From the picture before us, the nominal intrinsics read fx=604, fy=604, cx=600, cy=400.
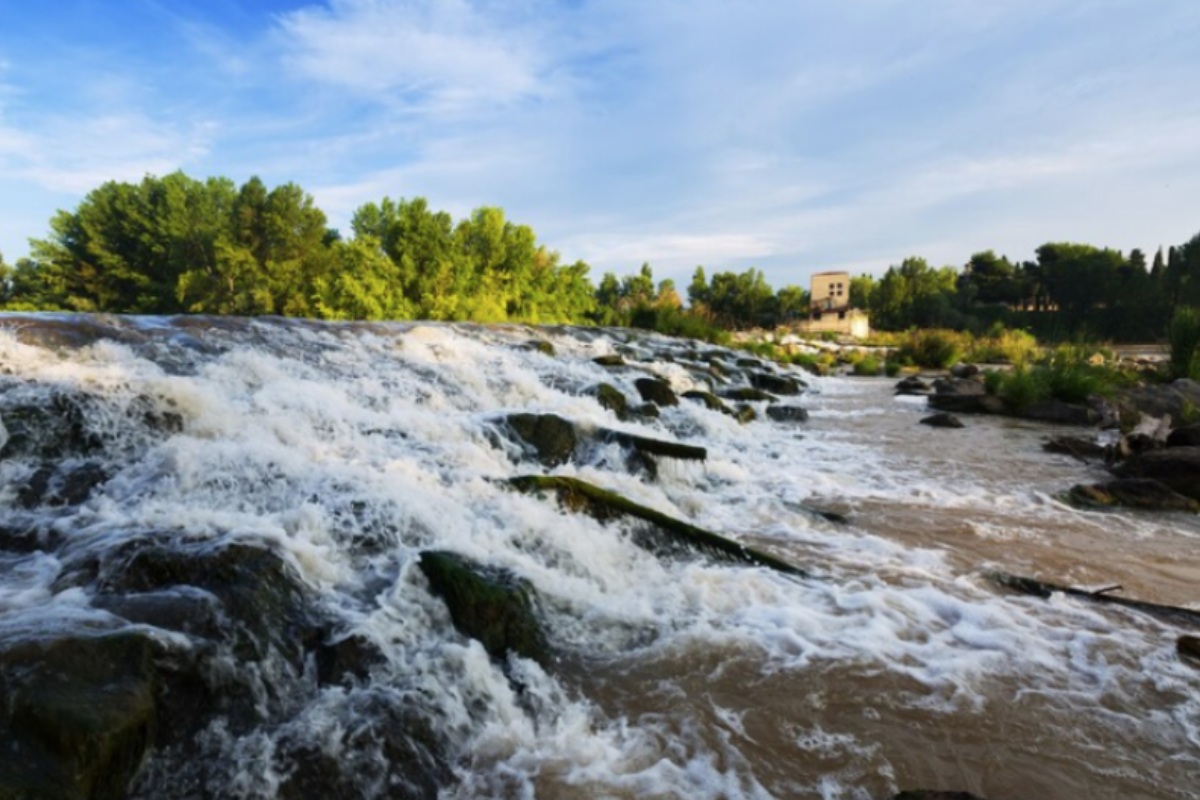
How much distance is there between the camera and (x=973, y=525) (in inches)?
198

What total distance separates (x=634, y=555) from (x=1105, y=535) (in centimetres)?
382

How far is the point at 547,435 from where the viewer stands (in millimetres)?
6285

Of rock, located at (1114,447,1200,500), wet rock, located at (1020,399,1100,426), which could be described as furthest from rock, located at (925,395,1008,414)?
rock, located at (1114,447,1200,500)

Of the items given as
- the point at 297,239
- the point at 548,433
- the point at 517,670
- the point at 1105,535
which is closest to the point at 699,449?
the point at 548,433

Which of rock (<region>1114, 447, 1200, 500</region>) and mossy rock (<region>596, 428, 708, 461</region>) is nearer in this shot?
rock (<region>1114, 447, 1200, 500</region>)

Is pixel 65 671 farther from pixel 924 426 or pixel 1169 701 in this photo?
pixel 924 426

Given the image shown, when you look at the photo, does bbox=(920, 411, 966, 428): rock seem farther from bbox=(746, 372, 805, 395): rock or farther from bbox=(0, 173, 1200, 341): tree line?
bbox=(0, 173, 1200, 341): tree line

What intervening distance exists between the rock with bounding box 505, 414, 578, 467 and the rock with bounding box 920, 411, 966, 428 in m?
7.03

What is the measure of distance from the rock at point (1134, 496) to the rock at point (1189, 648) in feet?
10.1

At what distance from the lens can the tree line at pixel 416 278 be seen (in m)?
30.6

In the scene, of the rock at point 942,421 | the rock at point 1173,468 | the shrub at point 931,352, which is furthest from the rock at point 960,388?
the shrub at point 931,352

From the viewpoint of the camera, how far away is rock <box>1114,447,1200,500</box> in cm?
572

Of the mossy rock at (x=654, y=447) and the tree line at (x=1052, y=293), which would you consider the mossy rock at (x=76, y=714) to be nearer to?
the mossy rock at (x=654, y=447)

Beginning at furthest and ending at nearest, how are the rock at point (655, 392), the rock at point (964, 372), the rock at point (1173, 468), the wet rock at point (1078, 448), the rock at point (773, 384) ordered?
the rock at point (964, 372) < the rock at point (773, 384) < the rock at point (655, 392) < the wet rock at point (1078, 448) < the rock at point (1173, 468)
